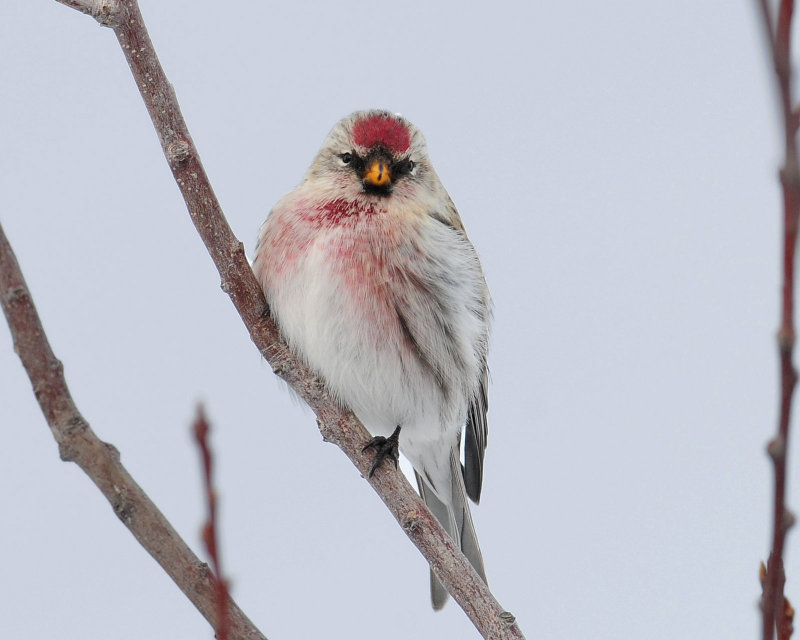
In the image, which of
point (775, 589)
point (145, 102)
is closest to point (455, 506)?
point (145, 102)

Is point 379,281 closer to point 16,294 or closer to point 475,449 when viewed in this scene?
point 475,449

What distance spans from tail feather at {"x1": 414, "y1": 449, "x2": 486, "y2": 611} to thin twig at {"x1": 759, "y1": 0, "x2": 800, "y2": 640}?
5.02ft

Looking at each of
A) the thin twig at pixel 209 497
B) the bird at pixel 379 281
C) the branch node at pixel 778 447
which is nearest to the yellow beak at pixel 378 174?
the bird at pixel 379 281

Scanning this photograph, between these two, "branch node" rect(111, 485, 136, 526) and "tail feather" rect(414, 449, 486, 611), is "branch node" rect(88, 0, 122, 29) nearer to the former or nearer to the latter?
"branch node" rect(111, 485, 136, 526)

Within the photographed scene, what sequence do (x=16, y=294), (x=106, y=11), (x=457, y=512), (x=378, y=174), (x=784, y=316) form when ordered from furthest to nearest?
1. (x=457, y=512)
2. (x=378, y=174)
3. (x=106, y=11)
4. (x=16, y=294)
5. (x=784, y=316)

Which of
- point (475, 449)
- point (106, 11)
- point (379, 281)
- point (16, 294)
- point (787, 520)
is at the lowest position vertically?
point (787, 520)

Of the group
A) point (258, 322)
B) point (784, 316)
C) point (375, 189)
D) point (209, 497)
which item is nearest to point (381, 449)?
point (258, 322)

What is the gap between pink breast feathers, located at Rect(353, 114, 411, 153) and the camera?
1749 mm

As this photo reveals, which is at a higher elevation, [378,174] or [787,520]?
[378,174]

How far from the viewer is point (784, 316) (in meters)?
0.42

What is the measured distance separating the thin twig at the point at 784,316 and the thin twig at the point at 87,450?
534 mm

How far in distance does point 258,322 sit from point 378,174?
37 centimetres

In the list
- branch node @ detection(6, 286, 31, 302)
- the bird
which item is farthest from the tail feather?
branch node @ detection(6, 286, 31, 302)

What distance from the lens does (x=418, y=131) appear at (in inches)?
72.2
